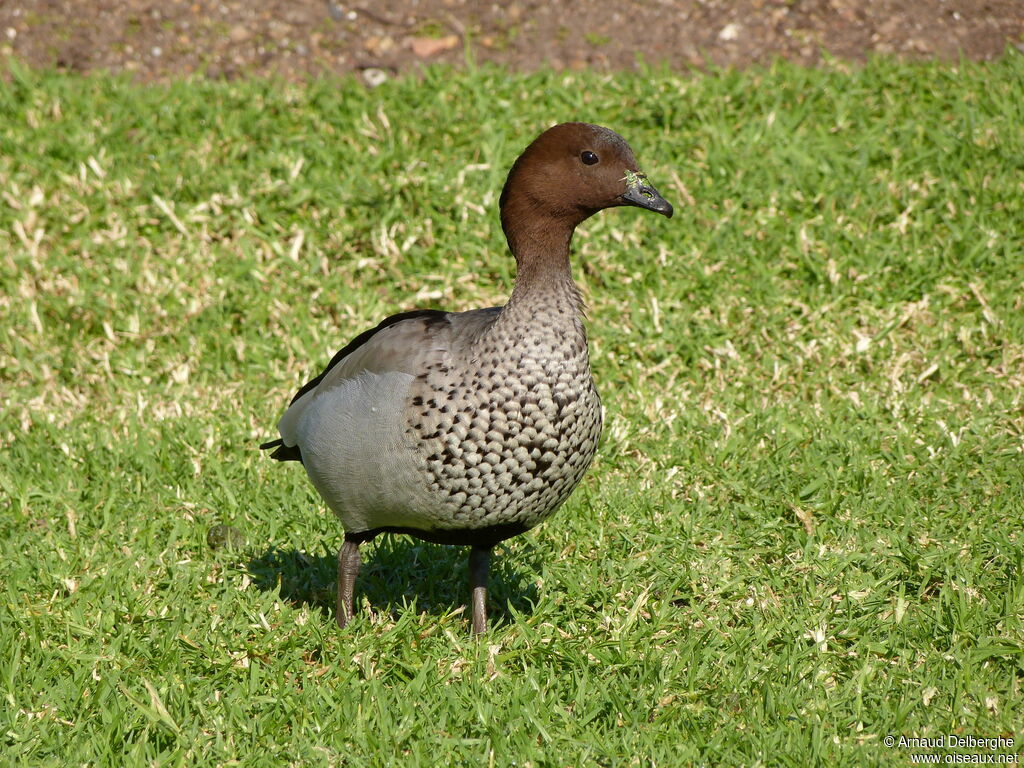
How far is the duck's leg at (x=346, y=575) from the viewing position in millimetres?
4148

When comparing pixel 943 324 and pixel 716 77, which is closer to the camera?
pixel 943 324

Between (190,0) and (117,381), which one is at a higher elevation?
(190,0)

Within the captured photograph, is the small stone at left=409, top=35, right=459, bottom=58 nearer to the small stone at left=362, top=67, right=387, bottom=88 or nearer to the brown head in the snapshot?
the small stone at left=362, top=67, right=387, bottom=88

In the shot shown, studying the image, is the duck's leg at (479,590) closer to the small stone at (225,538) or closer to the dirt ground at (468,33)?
the small stone at (225,538)

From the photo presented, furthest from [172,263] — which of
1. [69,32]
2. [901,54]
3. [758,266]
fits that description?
[901,54]

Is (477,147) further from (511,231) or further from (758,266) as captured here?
(511,231)

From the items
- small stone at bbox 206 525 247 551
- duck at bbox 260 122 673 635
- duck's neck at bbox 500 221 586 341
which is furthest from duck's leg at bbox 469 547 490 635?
small stone at bbox 206 525 247 551

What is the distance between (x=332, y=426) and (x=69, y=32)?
5.37 metres

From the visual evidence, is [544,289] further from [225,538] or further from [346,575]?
[225,538]

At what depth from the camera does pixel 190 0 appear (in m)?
8.34

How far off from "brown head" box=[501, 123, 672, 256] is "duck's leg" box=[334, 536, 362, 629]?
121cm

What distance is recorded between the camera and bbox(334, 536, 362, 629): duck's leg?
4.15 meters

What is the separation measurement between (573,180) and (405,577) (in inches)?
67.8

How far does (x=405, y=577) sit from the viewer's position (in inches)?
183
